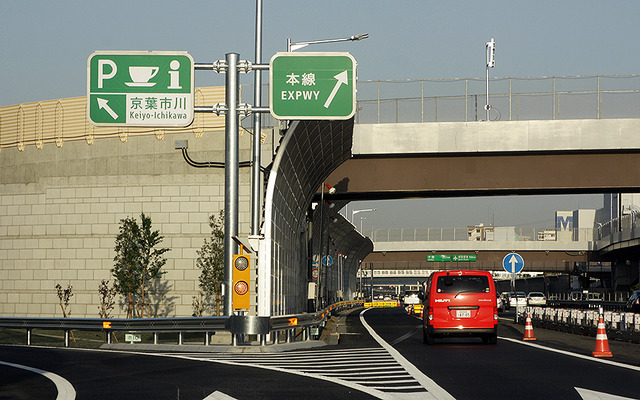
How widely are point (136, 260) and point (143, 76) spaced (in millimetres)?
14027

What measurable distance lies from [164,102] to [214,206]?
13.9 m

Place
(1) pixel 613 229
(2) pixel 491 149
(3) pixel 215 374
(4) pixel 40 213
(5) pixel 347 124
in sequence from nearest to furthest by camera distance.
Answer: (3) pixel 215 374 → (5) pixel 347 124 → (2) pixel 491 149 → (4) pixel 40 213 → (1) pixel 613 229

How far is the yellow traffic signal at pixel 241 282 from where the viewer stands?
23094 mm

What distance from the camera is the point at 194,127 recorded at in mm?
37312

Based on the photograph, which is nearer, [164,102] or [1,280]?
[164,102]

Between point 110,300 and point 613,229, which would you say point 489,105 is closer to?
point 110,300

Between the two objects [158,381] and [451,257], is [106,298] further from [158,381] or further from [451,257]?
[451,257]

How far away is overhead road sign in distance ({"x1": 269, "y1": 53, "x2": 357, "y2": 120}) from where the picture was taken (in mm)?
23203

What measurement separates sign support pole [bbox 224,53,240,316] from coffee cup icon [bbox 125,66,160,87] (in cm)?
184

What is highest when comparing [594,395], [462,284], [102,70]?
[102,70]

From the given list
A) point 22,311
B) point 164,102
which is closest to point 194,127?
point 22,311

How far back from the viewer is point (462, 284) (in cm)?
2542

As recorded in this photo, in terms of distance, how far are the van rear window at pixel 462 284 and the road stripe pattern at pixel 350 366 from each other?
363 centimetres

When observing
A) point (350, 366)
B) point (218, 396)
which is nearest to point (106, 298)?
point (350, 366)
